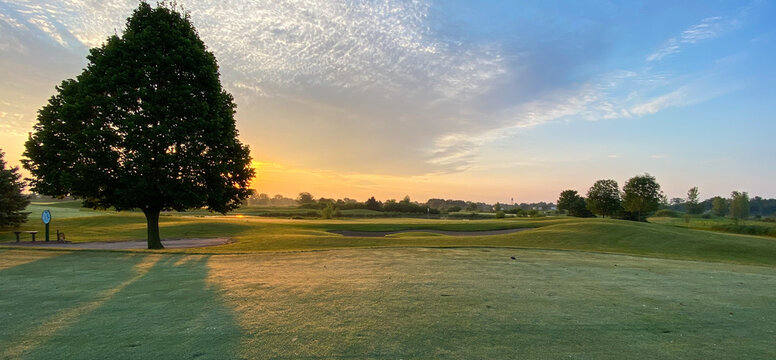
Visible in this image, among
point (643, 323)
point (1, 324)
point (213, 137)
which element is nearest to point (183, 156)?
point (213, 137)

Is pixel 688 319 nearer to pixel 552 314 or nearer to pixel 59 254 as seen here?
pixel 552 314

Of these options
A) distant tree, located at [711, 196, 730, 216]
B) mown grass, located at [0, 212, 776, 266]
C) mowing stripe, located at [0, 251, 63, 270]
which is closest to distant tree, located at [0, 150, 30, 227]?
Answer: mown grass, located at [0, 212, 776, 266]

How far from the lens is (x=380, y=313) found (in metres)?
5.52

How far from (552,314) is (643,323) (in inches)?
49.3

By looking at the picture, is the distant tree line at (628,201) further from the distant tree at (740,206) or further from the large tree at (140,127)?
the large tree at (140,127)

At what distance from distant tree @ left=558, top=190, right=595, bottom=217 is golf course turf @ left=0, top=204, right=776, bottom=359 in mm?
81165

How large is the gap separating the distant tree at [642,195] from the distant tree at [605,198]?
5215 mm

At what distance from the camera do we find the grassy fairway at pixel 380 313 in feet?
13.7

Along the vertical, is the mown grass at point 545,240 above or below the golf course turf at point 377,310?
below

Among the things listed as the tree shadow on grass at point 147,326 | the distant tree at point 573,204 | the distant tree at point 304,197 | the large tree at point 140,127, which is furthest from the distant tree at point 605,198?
the distant tree at point 304,197

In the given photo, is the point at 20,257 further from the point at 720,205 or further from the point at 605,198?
the point at 720,205

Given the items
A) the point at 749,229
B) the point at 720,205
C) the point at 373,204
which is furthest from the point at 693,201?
the point at 373,204

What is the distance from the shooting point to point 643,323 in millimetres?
5254

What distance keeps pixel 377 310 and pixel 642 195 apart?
2896 inches
